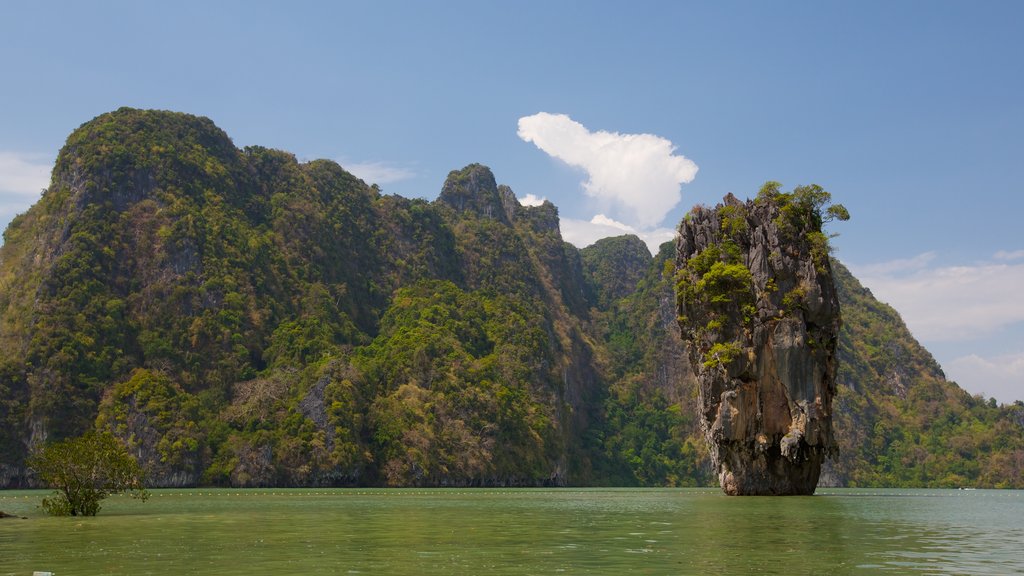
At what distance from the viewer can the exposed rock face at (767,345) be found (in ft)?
202

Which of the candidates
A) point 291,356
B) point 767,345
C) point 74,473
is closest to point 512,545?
point 74,473

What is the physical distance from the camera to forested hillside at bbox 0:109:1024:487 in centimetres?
11325

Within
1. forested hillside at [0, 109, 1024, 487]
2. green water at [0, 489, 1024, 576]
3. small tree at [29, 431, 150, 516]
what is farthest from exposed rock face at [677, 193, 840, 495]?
forested hillside at [0, 109, 1024, 487]

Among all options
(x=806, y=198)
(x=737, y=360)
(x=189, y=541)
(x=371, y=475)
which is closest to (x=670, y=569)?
(x=189, y=541)

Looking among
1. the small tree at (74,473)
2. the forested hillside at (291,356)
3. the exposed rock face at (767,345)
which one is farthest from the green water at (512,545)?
the forested hillside at (291,356)

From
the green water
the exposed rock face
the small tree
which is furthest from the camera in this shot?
the exposed rock face

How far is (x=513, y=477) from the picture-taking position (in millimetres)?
129750

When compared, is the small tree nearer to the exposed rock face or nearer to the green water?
the green water

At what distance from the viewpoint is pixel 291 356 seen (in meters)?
135

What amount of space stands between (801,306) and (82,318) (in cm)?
9401

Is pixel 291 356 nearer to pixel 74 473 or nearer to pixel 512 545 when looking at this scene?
pixel 74 473

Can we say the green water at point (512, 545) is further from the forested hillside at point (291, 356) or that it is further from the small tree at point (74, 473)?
the forested hillside at point (291, 356)

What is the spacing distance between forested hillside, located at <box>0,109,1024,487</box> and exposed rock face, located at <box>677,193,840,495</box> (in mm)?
60284

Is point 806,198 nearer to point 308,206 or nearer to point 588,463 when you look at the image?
point 588,463
